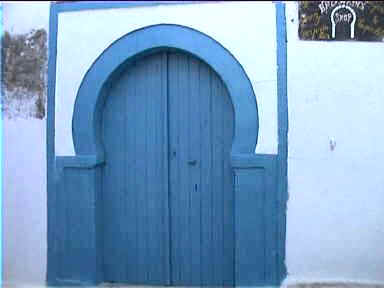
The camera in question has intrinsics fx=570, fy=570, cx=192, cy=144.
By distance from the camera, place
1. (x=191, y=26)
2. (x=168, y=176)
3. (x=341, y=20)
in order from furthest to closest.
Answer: (x=168, y=176) < (x=191, y=26) < (x=341, y=20)

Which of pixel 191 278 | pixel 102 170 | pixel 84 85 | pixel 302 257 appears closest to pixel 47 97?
pixel 84 85

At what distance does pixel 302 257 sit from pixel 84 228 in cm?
215

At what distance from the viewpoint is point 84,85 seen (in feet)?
18.6

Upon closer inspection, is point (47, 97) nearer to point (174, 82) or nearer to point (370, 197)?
point (174, 82)

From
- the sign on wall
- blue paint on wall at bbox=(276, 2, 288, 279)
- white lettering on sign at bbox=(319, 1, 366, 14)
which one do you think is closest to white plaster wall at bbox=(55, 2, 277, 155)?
blue paint on wall at bbox=(276, 2, 288, 279)

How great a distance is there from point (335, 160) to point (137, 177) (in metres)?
1.97

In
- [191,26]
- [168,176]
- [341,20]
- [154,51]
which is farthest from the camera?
[168,176]

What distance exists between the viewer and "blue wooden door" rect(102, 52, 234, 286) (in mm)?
5656

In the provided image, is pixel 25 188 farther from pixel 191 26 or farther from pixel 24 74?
pixel 191 26

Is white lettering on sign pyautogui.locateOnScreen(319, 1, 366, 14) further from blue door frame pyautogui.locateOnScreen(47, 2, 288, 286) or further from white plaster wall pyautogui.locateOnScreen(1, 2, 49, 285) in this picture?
white plaster wall pyautogui.locateOnScreen(1, 2, 49, 285)

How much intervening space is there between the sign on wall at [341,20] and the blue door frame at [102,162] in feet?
0.77

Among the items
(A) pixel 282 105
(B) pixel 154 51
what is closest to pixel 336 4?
(A) pixel 282 105

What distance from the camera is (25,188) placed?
5828 millimetres

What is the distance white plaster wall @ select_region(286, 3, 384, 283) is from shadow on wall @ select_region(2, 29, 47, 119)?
8.10ft
